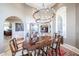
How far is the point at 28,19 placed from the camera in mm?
1331

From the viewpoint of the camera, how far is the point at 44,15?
1.33 m

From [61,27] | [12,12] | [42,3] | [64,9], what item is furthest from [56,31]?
[12,12]

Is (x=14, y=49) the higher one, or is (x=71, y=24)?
(x=71, y=24)

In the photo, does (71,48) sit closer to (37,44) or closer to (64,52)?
(64,52)

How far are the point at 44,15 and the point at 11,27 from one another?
1.52 feet

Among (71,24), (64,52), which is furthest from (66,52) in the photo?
(71,24)

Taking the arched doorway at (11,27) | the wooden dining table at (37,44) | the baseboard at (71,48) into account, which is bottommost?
the baseboard at (71,48)

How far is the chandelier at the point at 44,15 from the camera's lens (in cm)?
132

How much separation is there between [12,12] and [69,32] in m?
0.80

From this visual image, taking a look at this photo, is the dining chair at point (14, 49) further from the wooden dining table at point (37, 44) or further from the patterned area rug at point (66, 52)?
the patterned area rug at point (66, 52)

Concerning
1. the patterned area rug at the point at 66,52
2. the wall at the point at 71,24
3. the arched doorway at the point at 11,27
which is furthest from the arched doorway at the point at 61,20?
the arched doorway at the point at 11,27

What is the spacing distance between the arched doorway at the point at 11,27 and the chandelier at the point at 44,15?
0.73ft

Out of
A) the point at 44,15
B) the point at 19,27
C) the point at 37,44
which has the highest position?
the point at 44,15

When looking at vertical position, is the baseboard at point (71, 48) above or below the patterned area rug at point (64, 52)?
above
